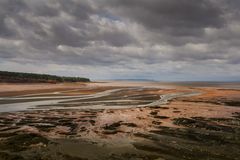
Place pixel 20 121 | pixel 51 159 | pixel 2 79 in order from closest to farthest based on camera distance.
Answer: pixel 51 159
pixel 20 121
pixel 2 79

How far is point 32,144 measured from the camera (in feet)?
50.8

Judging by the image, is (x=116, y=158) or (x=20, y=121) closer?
(x=116, y=158)

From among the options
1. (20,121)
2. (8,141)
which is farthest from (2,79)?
(8,141)

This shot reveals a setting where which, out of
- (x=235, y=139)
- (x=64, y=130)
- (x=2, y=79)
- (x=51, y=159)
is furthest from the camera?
(x=2, y=79)

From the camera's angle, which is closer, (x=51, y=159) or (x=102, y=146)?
(x=51, y=159)

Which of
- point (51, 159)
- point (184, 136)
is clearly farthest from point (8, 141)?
point (184, 136)

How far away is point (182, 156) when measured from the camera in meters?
13.3

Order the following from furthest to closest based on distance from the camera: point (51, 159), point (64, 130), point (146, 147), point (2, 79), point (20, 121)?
point (2, 79) < point (20, 121) < point (64, 130) < point (146, 147) < point (51, 159)

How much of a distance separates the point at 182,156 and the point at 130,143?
3.81 m

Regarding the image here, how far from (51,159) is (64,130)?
7.31 metres

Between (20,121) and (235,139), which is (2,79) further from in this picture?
(235,139)

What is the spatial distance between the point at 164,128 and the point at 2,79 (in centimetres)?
10728

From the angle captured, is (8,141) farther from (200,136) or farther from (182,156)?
(200,136)

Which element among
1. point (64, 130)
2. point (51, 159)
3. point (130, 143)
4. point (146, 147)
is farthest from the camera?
point (64, 130)
